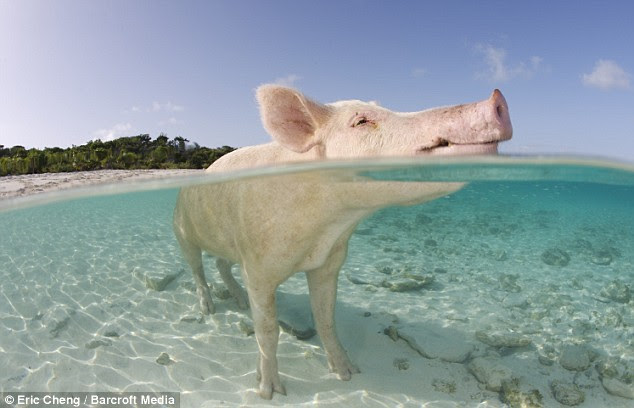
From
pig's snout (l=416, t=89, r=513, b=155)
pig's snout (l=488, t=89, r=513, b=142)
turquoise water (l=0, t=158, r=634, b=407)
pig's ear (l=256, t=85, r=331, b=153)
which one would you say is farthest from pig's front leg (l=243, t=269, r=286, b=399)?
pig's snout (l=488, t=89, r=513, b=142)

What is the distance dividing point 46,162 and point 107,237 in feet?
49.9

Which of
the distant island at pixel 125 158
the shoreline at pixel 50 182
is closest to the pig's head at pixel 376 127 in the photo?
the shoreline at pixel 50 182

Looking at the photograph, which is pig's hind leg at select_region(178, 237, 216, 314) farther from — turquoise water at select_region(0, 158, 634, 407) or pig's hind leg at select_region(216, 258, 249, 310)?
pig's hind leg at select_region(216, 258, 249, 310)

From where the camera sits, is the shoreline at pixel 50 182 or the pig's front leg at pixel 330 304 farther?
the shoreline at pixel 50 182

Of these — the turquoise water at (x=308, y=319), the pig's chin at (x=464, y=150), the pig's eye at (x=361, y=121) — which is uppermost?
the pig's eye at (x=361, y=121)

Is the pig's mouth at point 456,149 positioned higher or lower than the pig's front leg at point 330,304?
higher

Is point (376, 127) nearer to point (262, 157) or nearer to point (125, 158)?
point (262, 157)

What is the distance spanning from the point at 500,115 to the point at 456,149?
288 mm

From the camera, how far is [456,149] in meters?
2.40

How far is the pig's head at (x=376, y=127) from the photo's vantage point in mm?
2289

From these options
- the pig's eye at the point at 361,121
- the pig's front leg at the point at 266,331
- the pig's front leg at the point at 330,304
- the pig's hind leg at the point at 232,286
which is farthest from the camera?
the pig's hind leg at the point at 232,286

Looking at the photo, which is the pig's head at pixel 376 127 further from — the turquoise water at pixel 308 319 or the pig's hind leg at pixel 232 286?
the pig's hind leg at pixel 232 286

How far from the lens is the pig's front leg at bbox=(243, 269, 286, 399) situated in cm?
371

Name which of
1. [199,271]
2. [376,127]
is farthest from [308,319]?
[376,127]
